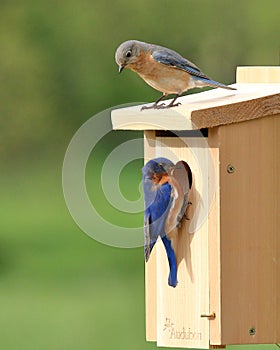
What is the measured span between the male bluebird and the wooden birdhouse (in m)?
0.26

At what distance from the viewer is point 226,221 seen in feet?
16.5

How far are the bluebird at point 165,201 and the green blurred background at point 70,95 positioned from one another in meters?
7.22

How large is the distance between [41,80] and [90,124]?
1062 cm

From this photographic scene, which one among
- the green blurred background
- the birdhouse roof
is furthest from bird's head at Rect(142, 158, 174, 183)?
the green blurred background

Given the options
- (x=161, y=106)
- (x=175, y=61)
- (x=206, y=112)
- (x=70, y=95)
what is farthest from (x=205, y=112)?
(x=70, y=95)

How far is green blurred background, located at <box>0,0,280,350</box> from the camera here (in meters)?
13.5

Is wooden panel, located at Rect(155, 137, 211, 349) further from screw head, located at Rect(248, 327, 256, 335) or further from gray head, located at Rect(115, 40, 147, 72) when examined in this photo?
gray head, located at Rect(115, 40, 147, 72)

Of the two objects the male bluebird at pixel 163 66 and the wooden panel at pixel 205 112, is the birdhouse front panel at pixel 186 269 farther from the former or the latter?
the male bluebird at pixel 163 66

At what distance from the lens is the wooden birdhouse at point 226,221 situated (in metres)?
5.03

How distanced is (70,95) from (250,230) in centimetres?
1066

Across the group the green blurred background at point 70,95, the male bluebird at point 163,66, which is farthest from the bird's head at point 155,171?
the green blurred background at point 70,95

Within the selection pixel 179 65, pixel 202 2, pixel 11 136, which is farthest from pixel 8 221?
pixel 179 65

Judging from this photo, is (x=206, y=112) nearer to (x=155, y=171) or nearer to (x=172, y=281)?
(x=155, y=171)

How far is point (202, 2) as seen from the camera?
1574cm
